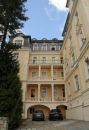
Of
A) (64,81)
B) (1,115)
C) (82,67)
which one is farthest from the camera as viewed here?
(64,81)

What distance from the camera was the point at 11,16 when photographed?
17.4 m

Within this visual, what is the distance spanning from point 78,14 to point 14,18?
30.9ft

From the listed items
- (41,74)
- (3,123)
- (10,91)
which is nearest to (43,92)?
(41,74)

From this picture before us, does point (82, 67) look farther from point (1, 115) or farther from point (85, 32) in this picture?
point (1, 115)

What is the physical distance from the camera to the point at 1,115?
12422 mm

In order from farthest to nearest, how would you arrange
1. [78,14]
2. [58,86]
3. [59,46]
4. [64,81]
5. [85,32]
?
1. [59,46]
2. [58,86]
3. [64,81]
4. [78,14]
5. [85,32]

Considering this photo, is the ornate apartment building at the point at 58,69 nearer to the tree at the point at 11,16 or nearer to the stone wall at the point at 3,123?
the tree at the point at 11,16

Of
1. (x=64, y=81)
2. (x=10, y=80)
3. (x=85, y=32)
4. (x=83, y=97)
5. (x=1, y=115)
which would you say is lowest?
(x=1, y=115)

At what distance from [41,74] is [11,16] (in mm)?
19913

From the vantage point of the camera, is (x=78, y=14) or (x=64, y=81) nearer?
(x=78, y=14)

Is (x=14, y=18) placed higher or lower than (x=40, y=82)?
higher

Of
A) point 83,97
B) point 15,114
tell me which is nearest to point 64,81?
point 83,97

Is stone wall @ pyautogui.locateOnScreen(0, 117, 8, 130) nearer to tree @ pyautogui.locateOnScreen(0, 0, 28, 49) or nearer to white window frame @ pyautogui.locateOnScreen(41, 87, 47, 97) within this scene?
tree @ pyautogui.locateOnScreen(0, 0, 28, 49)

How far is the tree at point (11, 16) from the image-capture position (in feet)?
55.3
